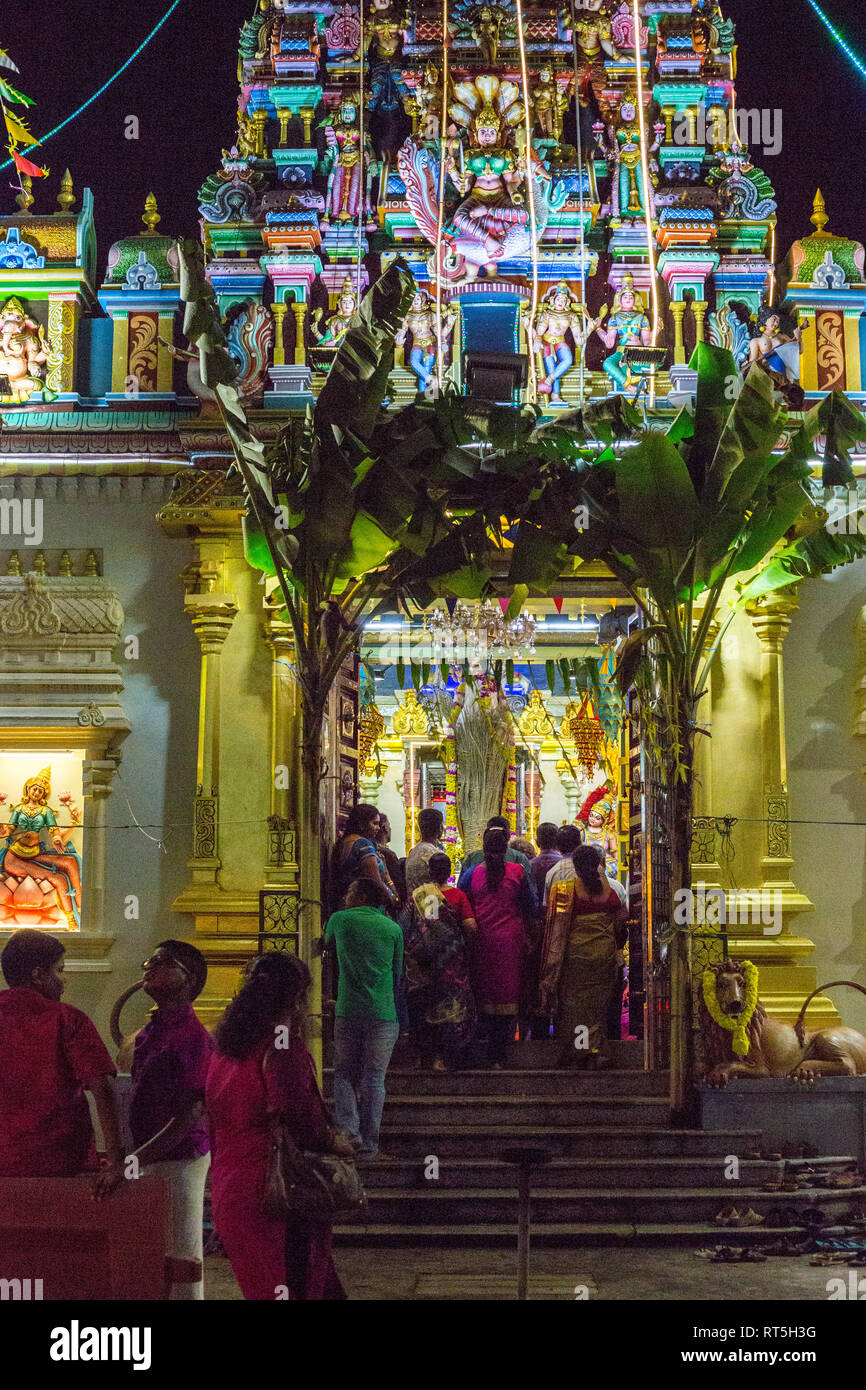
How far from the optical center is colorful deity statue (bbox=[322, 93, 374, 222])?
11367 mm

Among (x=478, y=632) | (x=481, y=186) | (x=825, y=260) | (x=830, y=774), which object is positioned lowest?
(x=830, y=774)

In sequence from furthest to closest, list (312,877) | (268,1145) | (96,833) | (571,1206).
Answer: (96,833)
(312,877)
(571,1206)
(268,1145)

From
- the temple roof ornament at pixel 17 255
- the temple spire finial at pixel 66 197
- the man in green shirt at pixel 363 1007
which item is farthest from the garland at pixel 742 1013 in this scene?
the temple spire finial at pixel 66 197

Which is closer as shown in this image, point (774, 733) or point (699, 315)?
point (774, 733)

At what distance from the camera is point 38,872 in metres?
10.8

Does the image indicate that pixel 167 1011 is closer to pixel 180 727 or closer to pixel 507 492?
pixel 507 492

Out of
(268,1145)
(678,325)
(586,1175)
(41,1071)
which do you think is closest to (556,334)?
(678,325)

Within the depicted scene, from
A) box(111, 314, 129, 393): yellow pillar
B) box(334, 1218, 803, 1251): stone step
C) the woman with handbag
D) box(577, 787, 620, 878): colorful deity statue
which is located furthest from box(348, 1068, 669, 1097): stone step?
box(111, 314, 129, 393): yellow pillar

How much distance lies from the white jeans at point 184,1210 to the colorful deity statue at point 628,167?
8188mm

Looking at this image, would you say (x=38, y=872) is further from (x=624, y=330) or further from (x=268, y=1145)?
(x=268, y=1145)

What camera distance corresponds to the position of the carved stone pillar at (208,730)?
10.5 metres

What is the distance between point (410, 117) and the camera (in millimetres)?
11688

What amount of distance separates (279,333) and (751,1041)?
5.89 meters
